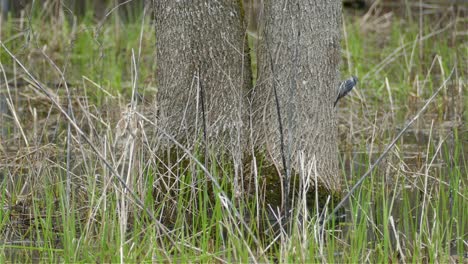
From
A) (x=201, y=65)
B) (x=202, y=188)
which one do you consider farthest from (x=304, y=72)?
(x=202, y=188)

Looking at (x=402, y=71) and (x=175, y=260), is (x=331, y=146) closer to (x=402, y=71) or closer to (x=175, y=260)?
(x=175, y=260)

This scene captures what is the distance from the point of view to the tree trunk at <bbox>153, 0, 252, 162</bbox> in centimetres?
474

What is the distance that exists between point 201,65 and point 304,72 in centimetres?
49

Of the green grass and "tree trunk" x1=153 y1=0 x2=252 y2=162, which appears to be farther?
"tree trunk" x1=153 y1=0 x2=252 y2=162

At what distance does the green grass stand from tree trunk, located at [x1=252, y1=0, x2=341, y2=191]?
0.20m

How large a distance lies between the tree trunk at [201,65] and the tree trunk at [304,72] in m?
0.15

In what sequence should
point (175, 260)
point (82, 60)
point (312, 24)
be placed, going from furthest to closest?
point (82, 60), point (312, 24), point (175, 260)

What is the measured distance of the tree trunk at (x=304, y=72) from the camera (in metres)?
4.69

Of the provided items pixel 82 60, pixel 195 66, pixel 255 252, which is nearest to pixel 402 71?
pixel 82 60

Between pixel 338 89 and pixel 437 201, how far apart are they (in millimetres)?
961

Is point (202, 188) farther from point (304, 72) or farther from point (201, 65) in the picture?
point (304, 72)

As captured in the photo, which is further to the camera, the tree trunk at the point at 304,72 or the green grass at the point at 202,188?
the tree trunk at the point at 304,72

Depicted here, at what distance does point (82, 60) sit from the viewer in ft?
26.5

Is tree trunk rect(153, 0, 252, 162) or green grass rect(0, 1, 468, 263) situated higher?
tree trunk rect(153, 0, 252, 162)
